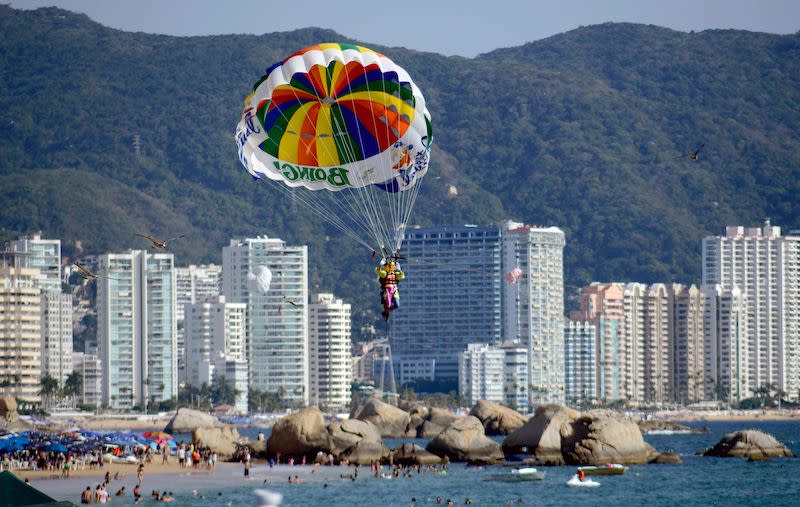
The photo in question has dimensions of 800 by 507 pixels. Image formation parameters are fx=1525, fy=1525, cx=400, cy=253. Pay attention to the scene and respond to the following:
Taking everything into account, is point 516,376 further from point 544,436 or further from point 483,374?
point 544,436

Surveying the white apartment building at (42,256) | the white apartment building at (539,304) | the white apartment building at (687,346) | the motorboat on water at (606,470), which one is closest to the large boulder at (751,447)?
the motorboat on water at (606,470)

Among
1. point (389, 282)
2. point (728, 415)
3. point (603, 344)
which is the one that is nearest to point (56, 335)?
point (603, 344)

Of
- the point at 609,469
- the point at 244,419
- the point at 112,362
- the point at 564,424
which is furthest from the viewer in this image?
the point at 112,362

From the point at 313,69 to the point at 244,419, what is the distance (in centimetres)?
11404

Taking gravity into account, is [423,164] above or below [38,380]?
above

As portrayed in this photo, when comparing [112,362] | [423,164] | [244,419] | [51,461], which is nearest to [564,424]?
[51,461]

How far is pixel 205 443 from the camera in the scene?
83.1 metres

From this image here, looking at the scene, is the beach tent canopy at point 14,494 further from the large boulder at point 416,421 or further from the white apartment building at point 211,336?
the white apartment building at point 211,336

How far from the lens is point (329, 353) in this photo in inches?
7032

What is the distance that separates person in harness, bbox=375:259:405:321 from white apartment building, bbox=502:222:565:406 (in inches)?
5406

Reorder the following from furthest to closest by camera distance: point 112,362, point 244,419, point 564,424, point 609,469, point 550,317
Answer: point 550,317, point 112,362, point 244,419, point 564,424, point 609,469

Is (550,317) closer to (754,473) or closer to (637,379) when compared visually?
(637,379)

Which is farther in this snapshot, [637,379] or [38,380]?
[637,379]

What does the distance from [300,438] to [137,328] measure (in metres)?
92.6
